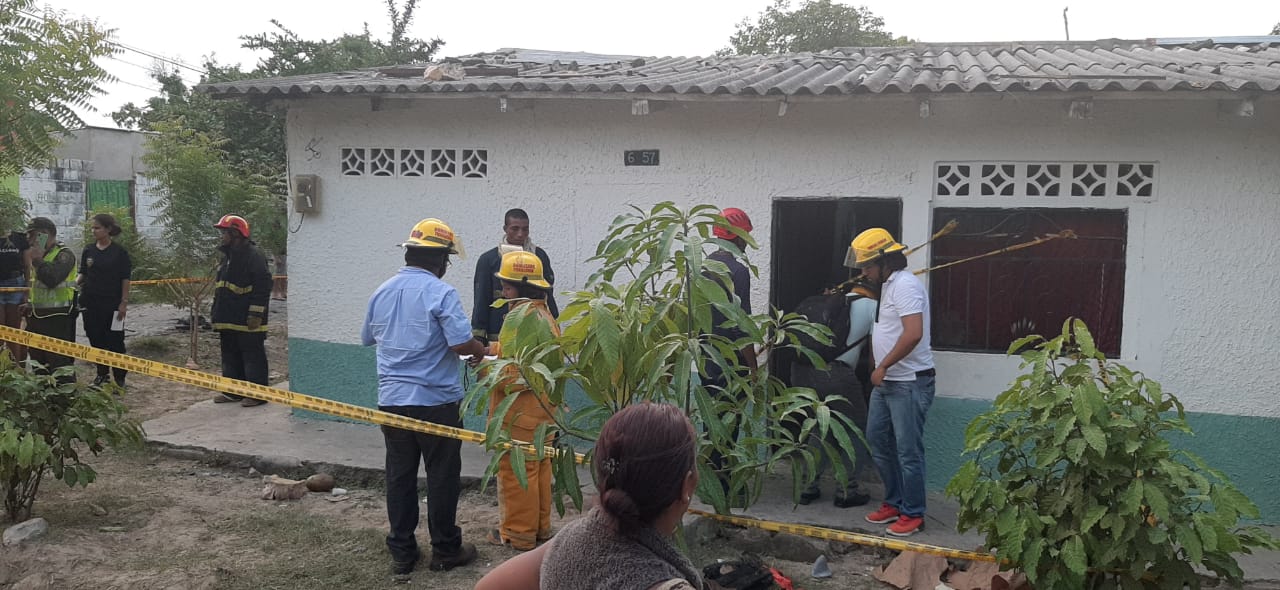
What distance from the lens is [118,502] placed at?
5766mm

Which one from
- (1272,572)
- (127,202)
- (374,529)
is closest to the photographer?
(1272,572)

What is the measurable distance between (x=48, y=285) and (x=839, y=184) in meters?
6.39

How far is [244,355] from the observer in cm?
808

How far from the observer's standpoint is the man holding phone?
8055mm

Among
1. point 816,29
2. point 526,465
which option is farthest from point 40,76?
point 816,29

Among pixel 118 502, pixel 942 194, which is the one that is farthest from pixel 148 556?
pixel 942 194

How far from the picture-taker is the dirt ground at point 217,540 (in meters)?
4.66

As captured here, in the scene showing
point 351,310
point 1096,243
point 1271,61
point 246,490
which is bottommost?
point 246,490

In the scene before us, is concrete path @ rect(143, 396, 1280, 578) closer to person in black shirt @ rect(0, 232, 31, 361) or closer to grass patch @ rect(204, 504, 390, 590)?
grass patch @ rect(204, 504, 390, 590)

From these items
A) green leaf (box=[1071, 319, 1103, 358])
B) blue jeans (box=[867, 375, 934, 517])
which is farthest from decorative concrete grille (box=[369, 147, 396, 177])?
green leaf (box=[1071, 319, 1103, 358])

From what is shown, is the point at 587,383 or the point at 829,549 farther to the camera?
the point at 829,549

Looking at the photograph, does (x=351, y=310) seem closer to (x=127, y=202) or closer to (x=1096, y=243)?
(x=1096, y=243)

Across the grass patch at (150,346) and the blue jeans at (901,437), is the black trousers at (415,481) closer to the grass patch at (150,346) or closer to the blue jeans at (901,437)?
the blue jeans at (901,437)

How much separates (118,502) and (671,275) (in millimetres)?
3539
